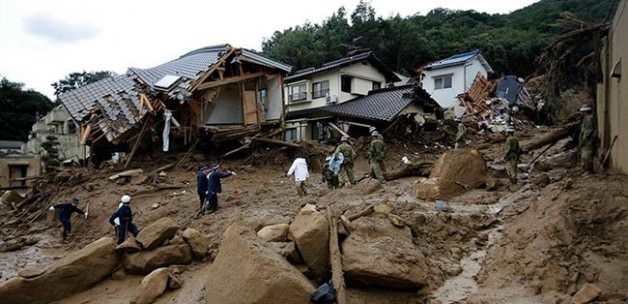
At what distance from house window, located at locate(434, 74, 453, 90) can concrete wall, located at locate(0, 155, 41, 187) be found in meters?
27.2

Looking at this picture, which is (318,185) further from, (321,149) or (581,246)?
(581,246)

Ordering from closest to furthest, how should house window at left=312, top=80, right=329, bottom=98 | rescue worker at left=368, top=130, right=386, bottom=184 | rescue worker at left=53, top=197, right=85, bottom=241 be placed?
rescue worker at left=368, top=130, right=386, bottom=184, rescue worker at left=53, top=197, right=85, bottom=241, house window at left=312, top=80, right=329, bottom=98

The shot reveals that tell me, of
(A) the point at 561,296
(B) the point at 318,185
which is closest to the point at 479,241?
(A) the point at 561,296

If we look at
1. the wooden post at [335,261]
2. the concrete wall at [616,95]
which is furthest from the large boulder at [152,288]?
the concrete wall at [616,95]

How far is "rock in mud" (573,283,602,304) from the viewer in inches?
210

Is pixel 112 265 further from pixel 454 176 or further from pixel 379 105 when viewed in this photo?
pixel 379 105

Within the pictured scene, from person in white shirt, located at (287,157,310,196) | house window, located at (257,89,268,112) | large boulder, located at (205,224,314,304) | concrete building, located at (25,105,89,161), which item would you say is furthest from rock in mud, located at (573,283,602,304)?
concrete building, located at (25,105,89,161)

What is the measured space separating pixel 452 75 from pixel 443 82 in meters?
0.86

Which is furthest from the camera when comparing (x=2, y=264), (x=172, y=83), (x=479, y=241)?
(x=172, y=83)

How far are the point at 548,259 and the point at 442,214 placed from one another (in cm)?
229

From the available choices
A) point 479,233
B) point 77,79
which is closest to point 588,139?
point 479,233

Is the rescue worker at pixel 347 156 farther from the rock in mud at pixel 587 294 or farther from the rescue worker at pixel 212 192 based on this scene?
the rock in mud at pixel 587 294

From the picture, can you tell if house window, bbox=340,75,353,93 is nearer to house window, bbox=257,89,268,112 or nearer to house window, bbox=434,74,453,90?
house window, bbox=257,89,268,112

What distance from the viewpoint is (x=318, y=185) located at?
1389 cm
